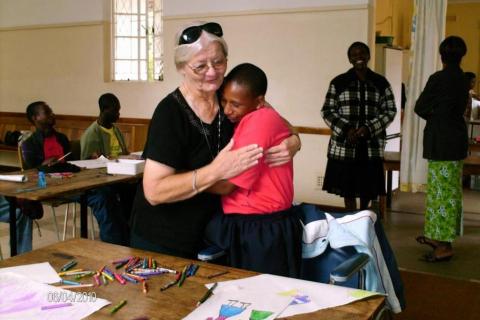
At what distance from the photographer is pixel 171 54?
651 centimetres

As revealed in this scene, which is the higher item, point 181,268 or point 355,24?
point 355,24

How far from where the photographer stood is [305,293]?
1.37m

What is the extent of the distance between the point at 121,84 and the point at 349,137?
350cm

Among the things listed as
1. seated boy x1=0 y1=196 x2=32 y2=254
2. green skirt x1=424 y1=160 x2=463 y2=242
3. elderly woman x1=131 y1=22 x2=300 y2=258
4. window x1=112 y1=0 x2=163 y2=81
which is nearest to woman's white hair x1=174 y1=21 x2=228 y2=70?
elderly woman x1=131 y1=22 x2=300 y2=258

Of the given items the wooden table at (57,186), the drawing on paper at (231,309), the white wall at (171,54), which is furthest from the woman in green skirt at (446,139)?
the drawing on paper at (231,309)

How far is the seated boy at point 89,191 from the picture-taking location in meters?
4.11

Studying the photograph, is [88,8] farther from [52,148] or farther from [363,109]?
[363,109]

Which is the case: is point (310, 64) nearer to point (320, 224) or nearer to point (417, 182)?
point (417, 182)

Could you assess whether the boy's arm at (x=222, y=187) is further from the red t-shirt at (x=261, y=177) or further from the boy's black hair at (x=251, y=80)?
the boy's black hair at (x=251, y=80)

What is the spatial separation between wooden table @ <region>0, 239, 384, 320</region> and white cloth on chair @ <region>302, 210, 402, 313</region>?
0.37 metres

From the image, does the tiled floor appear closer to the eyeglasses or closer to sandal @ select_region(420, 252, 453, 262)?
sandal @ select_region(420, 252, 453, 262)

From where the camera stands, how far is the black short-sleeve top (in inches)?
68.3

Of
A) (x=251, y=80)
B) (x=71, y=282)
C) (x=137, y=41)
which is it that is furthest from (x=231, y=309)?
(x=137, y=41)

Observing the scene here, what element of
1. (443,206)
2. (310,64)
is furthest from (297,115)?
(443,206)
